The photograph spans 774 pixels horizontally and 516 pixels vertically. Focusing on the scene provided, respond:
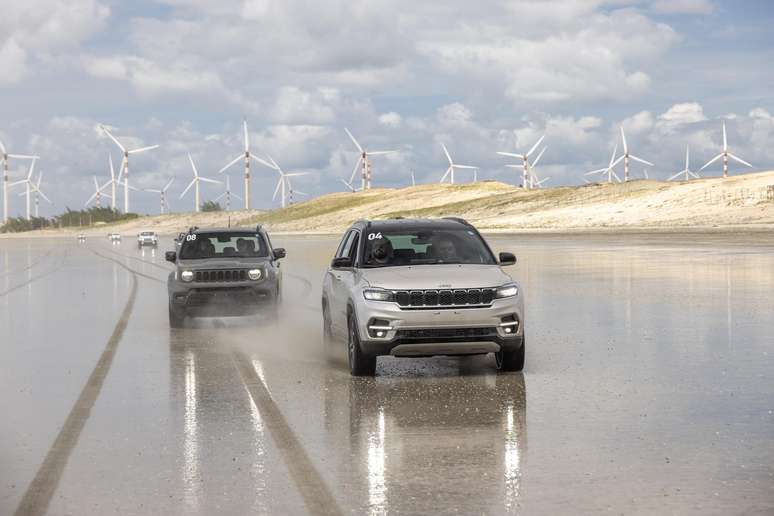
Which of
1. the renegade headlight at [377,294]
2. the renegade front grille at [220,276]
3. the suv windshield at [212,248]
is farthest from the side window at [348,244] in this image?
the suv windshield at [212,248]

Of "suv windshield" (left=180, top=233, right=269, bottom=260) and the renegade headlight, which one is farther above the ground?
"suv windshield" (left=180, top=233, right=269, bottom=260)

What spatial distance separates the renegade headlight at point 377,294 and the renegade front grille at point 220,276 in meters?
6.68

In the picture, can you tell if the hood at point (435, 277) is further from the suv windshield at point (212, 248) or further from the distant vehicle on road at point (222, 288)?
the suv windshield at point (212, 248)

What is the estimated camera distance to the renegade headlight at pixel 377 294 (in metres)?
12.3

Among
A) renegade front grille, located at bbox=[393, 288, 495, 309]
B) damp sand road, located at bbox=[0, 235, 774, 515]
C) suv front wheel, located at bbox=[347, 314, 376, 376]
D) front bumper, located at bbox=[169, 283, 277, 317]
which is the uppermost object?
renegade front grille, located at bbox=[393, 288, 495, 309]

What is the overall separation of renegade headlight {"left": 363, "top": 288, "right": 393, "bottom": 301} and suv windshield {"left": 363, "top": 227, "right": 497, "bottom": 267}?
3.00ft

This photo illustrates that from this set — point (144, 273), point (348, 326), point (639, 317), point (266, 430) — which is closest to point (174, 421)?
point (266, 430)

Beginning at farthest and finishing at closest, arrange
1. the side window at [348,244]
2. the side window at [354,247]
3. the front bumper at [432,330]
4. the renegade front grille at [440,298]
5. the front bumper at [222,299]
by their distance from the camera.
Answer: the front bumper at [222,299] < the side window at [348,244] < the side window at [354,247] < the renegade front grille at [440,298] < the front bumper at [432,330]

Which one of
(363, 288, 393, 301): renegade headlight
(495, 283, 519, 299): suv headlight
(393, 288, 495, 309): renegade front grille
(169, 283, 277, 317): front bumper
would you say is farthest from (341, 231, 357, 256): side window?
(169, 283, 277, 317): front bumper

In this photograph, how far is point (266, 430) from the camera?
938 centimetres

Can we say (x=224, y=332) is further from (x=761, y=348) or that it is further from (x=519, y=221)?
(x=519, y=221)

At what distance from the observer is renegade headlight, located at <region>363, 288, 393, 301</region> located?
12289 mm

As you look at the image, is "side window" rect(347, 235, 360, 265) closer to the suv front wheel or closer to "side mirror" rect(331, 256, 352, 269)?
"side mirror" rect(331, 256, 352, 269)

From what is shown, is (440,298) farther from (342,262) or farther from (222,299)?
(222,299)
